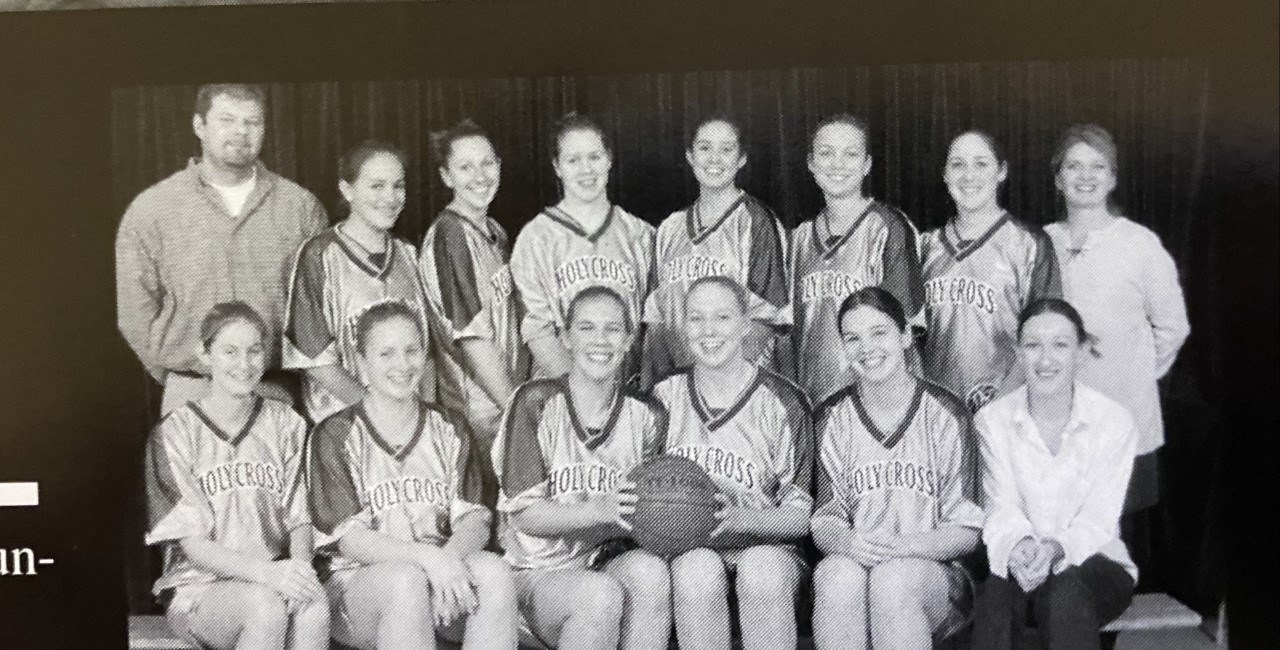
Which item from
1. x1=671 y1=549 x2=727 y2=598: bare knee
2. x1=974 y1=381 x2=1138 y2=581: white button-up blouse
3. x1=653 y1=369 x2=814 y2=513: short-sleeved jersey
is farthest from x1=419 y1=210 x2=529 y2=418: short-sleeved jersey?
x1=974 y1=381 x2=1138 y2=581: white button-up blouse

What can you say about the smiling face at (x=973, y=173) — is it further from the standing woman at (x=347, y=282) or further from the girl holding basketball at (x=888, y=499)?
the standing woman at (x=347, y=282)

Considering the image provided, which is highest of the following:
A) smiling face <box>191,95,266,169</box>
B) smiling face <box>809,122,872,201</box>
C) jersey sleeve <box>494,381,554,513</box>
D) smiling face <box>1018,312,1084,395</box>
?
smiling face <box>191,95,266,169</box>

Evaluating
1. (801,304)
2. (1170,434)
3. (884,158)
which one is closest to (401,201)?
(801,304)

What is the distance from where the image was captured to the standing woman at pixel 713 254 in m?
1.47

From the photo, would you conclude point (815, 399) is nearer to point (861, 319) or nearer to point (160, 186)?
point (861, 319)

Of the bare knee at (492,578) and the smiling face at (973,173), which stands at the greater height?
the smiling face at (973,173)

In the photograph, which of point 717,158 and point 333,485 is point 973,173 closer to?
point 717,158

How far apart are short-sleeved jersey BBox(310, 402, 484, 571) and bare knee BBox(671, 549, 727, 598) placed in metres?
0.28

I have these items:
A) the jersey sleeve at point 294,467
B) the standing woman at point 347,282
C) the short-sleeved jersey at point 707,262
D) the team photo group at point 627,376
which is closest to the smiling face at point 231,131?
the team photo group at point 627,376

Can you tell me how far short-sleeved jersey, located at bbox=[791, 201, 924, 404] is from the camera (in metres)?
1.47

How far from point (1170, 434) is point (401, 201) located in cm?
110

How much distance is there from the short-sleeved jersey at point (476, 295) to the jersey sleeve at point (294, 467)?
215mm

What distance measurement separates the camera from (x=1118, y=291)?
1471mm

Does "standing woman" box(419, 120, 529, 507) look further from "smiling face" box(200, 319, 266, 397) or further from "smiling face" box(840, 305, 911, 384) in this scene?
"smiling face" box(840, 305, 911, 384)
